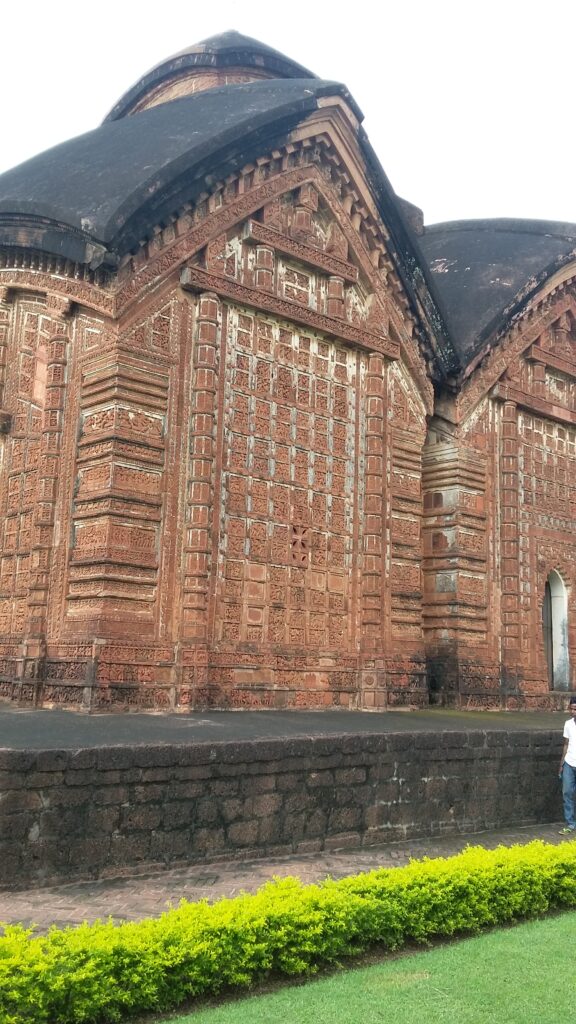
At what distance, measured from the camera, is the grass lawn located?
4414 millimetres

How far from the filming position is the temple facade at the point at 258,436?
10602 mm

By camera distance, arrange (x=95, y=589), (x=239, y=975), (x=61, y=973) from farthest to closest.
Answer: (x=95, y=589) → (x=239, y=975) → (x=61, y=973)

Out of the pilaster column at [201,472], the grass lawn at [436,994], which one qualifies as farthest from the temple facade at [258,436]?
the grass lawn at [436,994]

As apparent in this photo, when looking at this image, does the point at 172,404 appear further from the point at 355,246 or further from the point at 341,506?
the point at 355,246

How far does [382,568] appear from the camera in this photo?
13125 mm

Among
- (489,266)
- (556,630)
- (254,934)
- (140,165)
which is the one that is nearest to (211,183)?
(140,165)

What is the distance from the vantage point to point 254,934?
500 cm

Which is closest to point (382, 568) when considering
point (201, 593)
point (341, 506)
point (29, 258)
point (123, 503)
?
point (341, 506)

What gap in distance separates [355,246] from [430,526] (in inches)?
182

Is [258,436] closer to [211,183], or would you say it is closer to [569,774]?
[211,183]

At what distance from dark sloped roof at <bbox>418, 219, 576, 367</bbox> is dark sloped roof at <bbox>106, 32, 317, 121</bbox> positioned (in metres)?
4.81

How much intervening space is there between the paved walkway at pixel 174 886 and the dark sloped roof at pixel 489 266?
8.98 m

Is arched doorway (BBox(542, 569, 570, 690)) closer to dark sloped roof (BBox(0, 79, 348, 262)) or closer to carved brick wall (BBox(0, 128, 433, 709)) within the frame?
carved brick wall (BBox(0, 128, 433, 709))

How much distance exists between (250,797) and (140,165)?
7.81 meters
